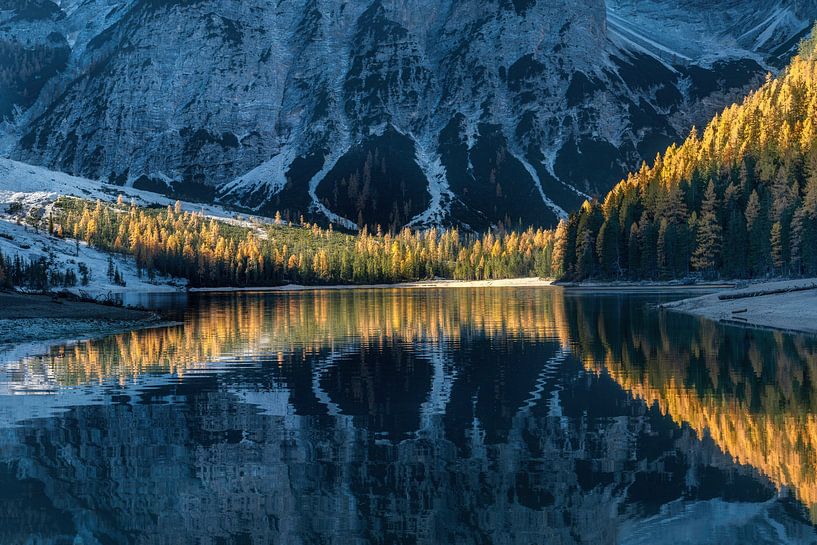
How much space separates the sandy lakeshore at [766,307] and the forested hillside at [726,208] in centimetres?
5023

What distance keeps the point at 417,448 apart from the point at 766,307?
201 ft

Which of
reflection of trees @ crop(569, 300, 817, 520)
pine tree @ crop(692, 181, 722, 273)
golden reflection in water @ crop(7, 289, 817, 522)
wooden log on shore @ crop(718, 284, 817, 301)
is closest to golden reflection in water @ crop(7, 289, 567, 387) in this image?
golden reflection in water @ crop(7, 289, 817, 522)

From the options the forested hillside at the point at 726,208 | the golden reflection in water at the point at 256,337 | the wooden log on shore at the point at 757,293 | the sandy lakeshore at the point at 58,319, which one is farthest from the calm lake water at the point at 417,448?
the forested hillside at the point at 726,208

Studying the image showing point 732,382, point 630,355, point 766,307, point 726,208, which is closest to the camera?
point 732,382

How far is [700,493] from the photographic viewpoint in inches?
734

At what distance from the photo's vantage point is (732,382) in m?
34.7

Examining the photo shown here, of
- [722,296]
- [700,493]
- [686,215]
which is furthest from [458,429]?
[686,215]

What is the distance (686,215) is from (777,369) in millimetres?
134623

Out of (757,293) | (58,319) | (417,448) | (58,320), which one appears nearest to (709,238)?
(757,293)

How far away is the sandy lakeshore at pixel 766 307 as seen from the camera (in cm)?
6425

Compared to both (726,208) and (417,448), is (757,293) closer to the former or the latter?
(726,208)

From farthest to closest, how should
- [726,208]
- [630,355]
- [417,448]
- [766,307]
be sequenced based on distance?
[726,208] → [766,307] → [630,355] → [417,448]

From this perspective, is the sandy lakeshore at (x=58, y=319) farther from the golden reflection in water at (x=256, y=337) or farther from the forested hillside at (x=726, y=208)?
the forested hillside at (x=726, y=208)

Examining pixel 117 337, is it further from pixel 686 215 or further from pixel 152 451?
pixel 686 215
